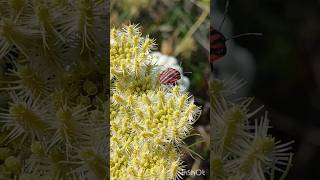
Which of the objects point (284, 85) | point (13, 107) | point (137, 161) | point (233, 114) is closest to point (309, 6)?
point (284, 85)

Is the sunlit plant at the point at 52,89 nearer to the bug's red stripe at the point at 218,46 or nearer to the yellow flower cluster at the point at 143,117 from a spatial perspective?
the yellow flower cluster at the point at 143,117

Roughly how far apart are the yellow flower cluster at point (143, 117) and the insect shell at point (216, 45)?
0.11m

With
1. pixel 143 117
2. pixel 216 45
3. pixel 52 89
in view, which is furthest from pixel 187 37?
pixel 52 89

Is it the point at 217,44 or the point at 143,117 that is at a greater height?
the point at 217,44

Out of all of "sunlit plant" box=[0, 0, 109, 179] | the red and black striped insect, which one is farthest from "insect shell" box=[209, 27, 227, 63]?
"sunlit plant" box=[0, 0, 109, 179]

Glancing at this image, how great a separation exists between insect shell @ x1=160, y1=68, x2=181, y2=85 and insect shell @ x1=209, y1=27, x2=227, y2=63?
78mm

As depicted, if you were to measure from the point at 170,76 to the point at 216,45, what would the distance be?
12cm

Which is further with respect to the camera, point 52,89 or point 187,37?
point 52,89

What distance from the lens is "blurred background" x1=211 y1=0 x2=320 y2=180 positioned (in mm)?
1278

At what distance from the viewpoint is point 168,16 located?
48.1 inches

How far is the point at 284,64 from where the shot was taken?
1275 millimetres

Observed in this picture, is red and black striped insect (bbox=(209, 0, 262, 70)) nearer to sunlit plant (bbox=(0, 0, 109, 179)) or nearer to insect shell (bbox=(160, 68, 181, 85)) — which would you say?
insect shell (bbox=(160, 68, 181, 85))

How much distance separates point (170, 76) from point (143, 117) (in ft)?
0.35

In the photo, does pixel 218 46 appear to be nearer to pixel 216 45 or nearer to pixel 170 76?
pixel 216 45
